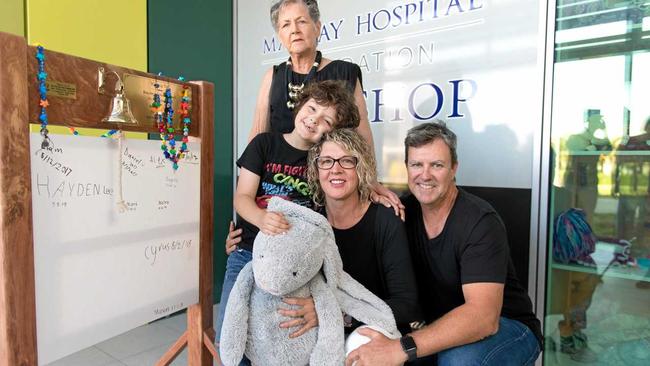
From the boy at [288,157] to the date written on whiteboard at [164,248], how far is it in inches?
11.4

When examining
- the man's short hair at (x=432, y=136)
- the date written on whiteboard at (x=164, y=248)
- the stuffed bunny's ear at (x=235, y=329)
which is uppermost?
the man's short hair at (x=432, y=136)

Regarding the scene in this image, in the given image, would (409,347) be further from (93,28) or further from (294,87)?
(93,28)

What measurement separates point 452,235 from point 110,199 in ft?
3.76

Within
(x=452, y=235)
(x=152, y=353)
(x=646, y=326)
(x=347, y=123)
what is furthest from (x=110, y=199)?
(x=646, y=326)

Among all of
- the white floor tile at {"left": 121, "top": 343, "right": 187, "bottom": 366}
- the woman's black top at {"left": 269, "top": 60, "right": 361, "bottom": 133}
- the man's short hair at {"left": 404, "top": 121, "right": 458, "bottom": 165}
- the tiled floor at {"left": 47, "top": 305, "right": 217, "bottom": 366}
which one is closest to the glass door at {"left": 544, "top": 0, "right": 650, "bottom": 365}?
the man's short hair at {"left": 404, "top": 121, "right": 458, "bottom": 165}

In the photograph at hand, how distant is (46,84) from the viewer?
1318 millimetres

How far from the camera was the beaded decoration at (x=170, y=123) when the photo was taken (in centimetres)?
169

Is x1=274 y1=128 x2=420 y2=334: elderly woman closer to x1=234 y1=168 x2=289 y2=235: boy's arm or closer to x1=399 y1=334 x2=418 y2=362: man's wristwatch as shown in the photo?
x1=399 y1=334 x2=418 y2=362: man's wristwatch

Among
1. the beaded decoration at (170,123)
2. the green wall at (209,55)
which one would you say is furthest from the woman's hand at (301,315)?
the green wall at (209,55)

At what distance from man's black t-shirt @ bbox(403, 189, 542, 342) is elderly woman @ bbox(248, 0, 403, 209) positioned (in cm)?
43

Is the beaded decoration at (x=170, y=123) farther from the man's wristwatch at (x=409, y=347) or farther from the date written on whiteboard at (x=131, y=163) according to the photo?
the man's wristwatch at (x=409, y=347)

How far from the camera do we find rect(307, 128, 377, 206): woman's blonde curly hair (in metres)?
1.43

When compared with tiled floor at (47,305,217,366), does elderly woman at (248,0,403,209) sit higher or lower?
higher

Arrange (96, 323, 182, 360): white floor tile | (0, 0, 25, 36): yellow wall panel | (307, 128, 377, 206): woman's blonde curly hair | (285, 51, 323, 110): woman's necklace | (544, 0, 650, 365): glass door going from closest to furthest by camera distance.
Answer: (307, 128, 377, 206): woman's blonde curly hair, (285, 51, 323, 110): woman's necklace, (544, 0, 650, 365): glass door, (0, 0, 25, 36): yellow wall panel, (96, 323, 182, 360): white floor tile
